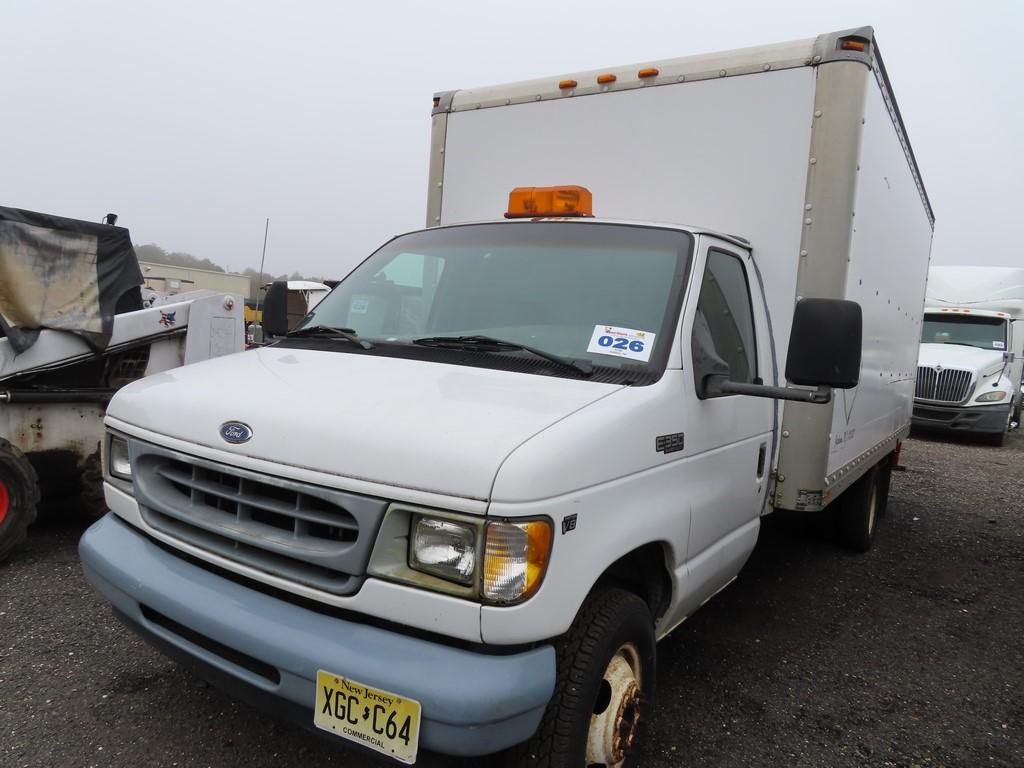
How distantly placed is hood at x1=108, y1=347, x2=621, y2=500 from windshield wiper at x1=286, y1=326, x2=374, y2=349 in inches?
4.0

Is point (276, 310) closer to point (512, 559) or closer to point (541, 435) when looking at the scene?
point (541, 435)

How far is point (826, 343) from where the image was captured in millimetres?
2482

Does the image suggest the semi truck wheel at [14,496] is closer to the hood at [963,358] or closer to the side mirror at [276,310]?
the side mirror at [276,310]

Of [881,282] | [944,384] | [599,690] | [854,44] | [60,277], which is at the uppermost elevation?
[854,44]

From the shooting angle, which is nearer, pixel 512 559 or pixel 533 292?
pixel 512 559

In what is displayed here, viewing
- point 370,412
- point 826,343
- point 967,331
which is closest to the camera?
point 370,412

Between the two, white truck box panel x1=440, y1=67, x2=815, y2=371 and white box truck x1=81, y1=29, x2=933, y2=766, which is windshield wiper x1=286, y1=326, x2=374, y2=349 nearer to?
white box truck x1=81, y1=29, x2=933, y2=766

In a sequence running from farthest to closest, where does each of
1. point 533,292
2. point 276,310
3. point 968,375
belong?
1. point 968,375
2. point 276,310
3. point 533,292

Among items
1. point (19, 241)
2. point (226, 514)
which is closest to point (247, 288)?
point (19, 241)

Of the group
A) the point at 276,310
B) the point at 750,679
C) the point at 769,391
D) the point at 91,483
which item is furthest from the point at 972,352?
the point at 91,483

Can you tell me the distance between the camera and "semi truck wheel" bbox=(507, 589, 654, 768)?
2037 mm

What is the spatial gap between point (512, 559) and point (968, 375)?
44.6 feet

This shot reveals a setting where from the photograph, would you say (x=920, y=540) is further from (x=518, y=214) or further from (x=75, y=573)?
(x=75, y=573)

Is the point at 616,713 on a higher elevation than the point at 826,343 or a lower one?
lower
